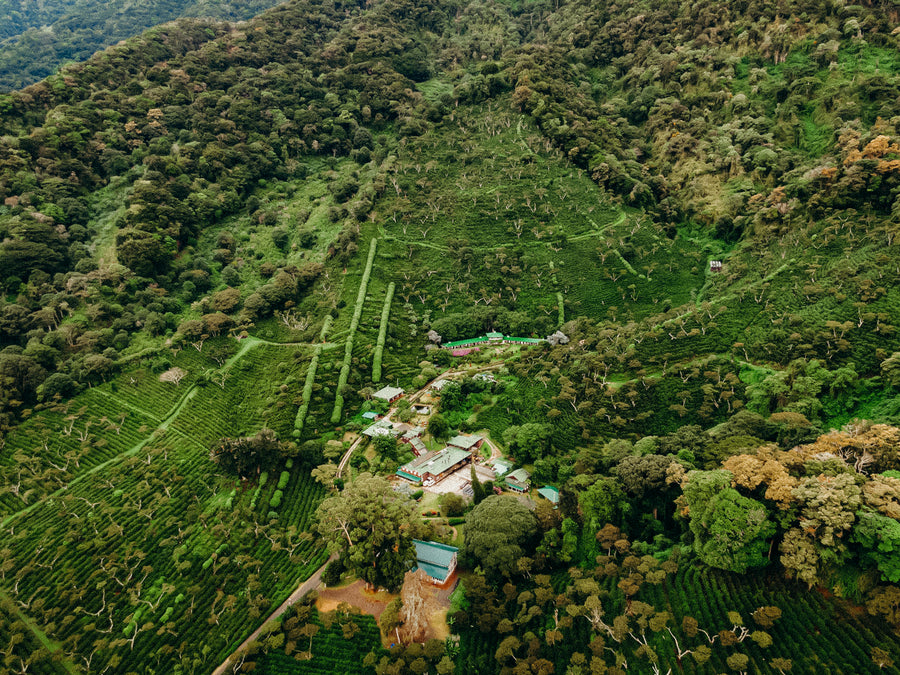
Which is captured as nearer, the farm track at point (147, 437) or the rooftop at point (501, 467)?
the farm track at point (147, 437)

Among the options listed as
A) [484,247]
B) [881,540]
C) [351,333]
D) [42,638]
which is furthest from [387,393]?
[881,540]

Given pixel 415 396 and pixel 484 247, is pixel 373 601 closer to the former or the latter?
pixel 415 396

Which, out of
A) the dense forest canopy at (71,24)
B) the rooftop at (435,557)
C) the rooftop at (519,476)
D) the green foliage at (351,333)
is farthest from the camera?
the dense forest canopy at (71,24)

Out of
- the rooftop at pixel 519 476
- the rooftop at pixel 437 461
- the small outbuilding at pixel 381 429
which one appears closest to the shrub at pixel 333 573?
the rooftop at pixel 437 461

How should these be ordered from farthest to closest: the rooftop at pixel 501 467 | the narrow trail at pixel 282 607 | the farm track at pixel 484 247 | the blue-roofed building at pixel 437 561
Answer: the farm track at pixel 484 247, the rooftop at pixel 501 467, the blue-roofed building at pixel 437 561, the narrow trail at pixel 282 607

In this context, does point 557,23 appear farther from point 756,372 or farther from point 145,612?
point 145,612

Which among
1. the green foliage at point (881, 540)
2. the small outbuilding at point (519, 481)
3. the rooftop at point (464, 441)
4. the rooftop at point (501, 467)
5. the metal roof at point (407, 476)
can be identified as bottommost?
the metal roof at point (407, 476)

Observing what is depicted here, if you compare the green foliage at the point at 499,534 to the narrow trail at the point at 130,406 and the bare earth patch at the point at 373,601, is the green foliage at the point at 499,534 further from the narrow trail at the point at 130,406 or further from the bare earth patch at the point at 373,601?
the narrow trail at the point at 130,406

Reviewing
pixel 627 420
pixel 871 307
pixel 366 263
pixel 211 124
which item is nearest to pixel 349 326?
pixel 366 263
